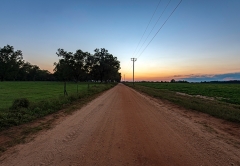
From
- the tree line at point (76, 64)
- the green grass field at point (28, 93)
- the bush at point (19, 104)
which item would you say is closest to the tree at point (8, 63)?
the tree line at point (76, 64)

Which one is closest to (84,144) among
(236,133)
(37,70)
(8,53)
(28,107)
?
(236,133)

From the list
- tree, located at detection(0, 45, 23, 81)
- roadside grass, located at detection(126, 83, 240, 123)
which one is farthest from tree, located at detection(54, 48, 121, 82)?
roadside grass, located at detection(126, 83, 240, 123)

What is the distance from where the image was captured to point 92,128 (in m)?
6.73

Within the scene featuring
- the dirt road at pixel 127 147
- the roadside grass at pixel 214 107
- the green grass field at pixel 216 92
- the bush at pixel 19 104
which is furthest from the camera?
the green grass field at pixel 216 92

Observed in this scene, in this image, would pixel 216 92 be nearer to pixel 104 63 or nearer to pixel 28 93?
pixel 28 93

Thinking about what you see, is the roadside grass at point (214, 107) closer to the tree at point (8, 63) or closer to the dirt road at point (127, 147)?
the dirt road at point (127, 147)

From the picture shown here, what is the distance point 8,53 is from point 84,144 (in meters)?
110

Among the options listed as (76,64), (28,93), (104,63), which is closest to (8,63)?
(76,64)

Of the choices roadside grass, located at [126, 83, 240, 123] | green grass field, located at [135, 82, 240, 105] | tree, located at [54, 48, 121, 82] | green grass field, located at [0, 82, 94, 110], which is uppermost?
tree, located at [54, 48, 121, 82]

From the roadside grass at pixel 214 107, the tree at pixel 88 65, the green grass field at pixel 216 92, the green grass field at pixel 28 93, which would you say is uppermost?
the tree at pixel 88 65

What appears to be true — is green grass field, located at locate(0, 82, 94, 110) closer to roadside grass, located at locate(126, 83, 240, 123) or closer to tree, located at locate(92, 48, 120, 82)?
roadside grass, located at locate(126, 83, 240, 123)

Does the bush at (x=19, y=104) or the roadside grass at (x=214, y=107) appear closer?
the roadside grass at (x=214, y=107)

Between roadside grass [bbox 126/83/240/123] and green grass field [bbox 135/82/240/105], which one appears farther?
green grass field [bbox 135/82/240/105]

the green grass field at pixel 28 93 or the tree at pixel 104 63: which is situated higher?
the tree at pixel 104 63
